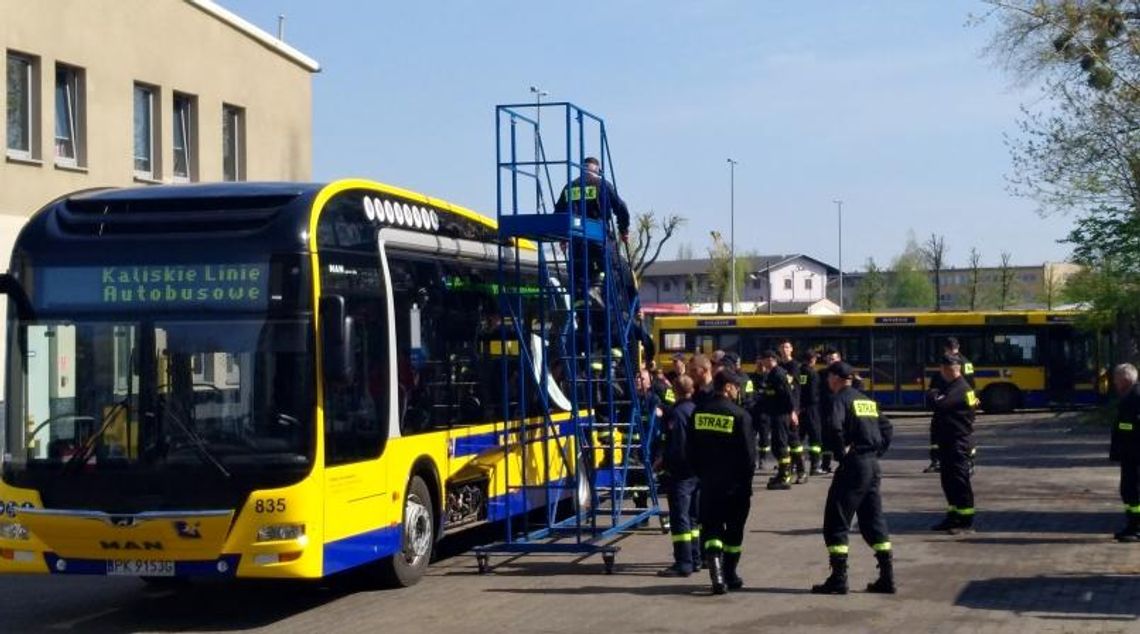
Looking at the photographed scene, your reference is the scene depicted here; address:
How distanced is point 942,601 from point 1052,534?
468cm

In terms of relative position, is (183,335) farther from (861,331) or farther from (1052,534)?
(861,331)

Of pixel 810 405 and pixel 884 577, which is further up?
pixel 810 405

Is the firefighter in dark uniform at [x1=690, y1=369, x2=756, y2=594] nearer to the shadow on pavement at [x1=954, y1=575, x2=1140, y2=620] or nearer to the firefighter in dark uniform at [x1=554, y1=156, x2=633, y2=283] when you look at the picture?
the shadow on pavement at [x1=954, y1=575, x2=1140, y2=620]

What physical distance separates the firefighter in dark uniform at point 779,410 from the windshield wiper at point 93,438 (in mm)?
11972

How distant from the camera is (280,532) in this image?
11000 millimetres

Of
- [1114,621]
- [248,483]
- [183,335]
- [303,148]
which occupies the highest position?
[303,148]

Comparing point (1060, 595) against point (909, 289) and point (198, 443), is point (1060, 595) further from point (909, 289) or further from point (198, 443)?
point (909, 289)

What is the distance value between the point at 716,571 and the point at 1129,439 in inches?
205

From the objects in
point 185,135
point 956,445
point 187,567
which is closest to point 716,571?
point 187,567

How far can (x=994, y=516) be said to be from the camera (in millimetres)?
18172

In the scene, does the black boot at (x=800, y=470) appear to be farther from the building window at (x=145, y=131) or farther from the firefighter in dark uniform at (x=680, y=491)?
the building window at (x=145, y=131)

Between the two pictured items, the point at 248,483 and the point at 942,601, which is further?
the point at 942,601

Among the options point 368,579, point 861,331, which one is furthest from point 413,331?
point 861,331

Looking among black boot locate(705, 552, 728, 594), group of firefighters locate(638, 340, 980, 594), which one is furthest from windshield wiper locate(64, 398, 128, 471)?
black boot locate(705, 552, 728, 594)
